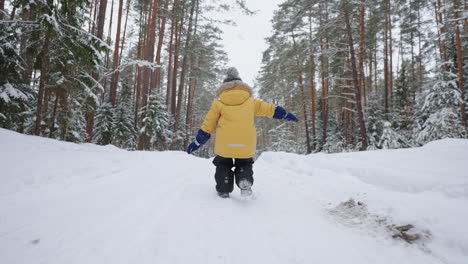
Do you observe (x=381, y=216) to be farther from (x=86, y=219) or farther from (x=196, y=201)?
(x=86, y=219)

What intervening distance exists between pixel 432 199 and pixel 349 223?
81cm

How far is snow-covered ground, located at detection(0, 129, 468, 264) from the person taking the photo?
4.14ft

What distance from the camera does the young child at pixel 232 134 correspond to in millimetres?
2580

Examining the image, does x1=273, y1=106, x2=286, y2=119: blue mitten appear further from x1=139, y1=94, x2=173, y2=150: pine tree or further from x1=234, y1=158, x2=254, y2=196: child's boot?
x1=139, y1=94, x2=173, y2=150: pine tree

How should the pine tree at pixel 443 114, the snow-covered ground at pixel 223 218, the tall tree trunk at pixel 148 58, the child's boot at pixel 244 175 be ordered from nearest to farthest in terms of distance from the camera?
the snow-covered ground at pixel 223 218, the child's boot at pixel 244 175, the pine tree at pixel 443 114, the tall tree trunk at pixel 148 58

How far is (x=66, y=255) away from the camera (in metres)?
1.11

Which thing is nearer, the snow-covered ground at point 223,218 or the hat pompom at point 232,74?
the snow-covered ground at point 223,218

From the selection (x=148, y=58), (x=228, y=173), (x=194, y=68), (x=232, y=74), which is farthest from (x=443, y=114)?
(x=194, y=68)

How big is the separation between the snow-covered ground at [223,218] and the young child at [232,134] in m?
0.27

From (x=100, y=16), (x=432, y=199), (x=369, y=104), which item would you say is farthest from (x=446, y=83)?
(x=100, y=16)

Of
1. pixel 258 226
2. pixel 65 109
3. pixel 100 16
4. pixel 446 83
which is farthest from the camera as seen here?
pixel 446 83

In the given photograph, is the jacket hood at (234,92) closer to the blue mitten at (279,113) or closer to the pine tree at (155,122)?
the blue mitten at (279,113)

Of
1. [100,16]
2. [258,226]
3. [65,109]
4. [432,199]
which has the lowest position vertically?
[258,226]

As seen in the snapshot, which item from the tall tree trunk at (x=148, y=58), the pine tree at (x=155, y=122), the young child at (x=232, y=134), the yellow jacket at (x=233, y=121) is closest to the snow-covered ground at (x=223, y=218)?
the young child at (x=232, y=134)
